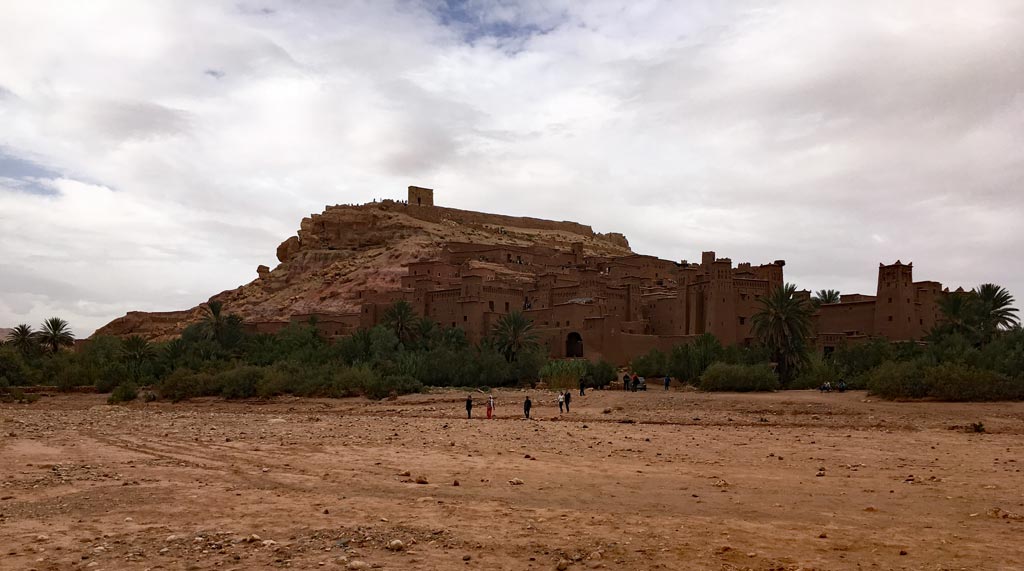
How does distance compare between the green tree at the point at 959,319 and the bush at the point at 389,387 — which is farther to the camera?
the bush at the point at 389,387

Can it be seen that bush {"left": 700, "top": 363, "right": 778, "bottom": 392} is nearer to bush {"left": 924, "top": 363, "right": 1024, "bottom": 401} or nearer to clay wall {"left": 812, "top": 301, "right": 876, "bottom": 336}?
bush {"left": 924, "top": 363, "right": 1024, "bottom": 401}

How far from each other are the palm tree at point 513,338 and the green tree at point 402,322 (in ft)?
17.9

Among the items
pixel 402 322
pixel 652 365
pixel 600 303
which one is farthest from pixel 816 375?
pixel 402 322

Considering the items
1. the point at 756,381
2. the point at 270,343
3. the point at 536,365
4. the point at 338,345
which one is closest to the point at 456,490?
the point at 756,381

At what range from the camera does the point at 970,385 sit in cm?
2688

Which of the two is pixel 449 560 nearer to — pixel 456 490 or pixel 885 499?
pixel 456 490

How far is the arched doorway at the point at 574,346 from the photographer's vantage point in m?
46.2

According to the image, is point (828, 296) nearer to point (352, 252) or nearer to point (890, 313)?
point (890, 313)

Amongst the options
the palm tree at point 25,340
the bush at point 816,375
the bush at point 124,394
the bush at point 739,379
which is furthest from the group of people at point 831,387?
the palm tree at point 25,340

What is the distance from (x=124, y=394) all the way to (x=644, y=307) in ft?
86.1

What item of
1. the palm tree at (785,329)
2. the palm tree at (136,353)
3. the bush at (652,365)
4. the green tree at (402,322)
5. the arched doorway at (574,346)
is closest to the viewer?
the palm tree at (785,329)

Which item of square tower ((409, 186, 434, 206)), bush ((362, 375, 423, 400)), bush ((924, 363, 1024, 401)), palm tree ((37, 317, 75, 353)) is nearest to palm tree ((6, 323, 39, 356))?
palm tree ((37, 317, 75, 353))

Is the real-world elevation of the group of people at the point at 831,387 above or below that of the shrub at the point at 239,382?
above

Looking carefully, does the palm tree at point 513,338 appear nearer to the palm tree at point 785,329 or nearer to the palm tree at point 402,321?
the palm tree at point 402,321
